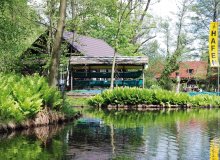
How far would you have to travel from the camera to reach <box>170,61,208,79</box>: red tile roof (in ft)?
215

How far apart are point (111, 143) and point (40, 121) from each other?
19.2ft

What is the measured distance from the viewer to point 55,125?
19.7 meters

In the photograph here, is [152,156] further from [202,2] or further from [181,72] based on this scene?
[181,72]

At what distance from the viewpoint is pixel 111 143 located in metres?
14.0

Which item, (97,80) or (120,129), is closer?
(120,129)

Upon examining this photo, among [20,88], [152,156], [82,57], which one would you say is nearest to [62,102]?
[20,88]

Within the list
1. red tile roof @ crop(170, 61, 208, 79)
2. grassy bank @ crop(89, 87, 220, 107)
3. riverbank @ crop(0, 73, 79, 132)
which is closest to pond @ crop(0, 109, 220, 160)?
riverbank @ crop(0, 73, 79, 132)

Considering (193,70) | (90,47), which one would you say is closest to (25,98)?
(90,47)

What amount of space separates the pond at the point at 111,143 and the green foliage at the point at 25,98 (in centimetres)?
85

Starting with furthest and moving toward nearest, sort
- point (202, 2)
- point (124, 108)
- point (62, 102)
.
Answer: point (202, 2) → point (124, 108) → point (62, 102)

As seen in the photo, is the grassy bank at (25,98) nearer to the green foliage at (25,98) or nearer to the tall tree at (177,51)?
the green foliage at (25,98)

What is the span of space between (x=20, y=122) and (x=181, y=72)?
65329mm

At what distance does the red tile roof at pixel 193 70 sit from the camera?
6556cm

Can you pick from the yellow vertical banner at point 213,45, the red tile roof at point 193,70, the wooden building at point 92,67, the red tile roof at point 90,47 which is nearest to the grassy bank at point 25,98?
the red tile roof at point 90,47
